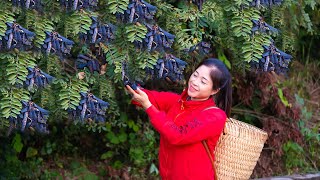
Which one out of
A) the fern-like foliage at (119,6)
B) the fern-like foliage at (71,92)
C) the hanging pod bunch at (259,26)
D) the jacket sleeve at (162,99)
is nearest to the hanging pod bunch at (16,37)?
the fern-like foliage at (71,92)

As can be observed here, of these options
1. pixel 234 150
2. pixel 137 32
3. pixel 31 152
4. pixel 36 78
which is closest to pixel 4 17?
pixel 36 78

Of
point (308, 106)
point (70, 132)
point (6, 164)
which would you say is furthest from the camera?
point (308, 106)

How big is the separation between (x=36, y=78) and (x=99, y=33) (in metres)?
0.43

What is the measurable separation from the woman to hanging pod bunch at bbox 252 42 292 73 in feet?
1.94

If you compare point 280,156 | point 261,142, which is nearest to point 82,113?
point 261,142

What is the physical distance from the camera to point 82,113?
402 cm

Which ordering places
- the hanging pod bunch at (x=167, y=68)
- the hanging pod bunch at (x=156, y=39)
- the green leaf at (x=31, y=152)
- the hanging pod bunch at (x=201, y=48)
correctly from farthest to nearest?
the green leaf at (x=31, y=152) → the hanging pod bunch at (x=201, y=48) → the hanging pod bunch at (x=167, y=68) → the hanging pod bunch at (x=156, y=39)

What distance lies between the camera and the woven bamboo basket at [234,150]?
159 inches

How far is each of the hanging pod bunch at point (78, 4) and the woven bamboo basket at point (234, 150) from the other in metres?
1.00

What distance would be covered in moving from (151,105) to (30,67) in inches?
27.2

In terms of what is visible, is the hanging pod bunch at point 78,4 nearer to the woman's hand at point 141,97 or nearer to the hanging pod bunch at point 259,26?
the woman's hand at point 141,97

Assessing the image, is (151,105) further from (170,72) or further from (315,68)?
(315,68)

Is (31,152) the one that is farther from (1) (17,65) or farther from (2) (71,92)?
(1) (17,65)

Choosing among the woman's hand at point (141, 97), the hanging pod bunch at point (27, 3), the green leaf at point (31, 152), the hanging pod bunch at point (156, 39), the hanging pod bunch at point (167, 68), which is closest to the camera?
the woman's hand at point (141, 97)
